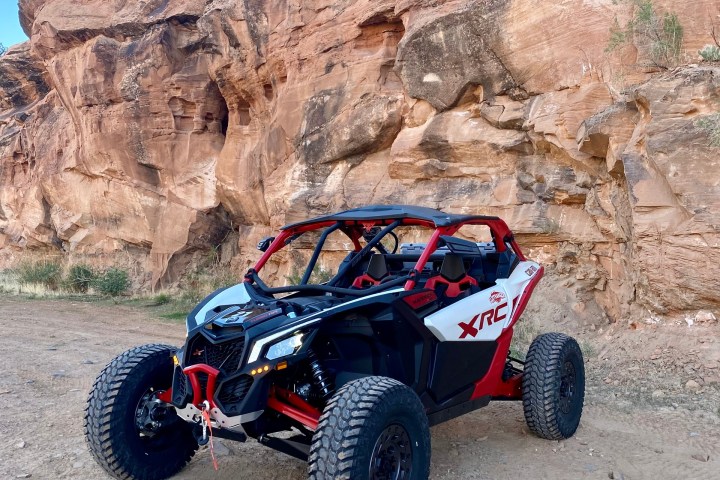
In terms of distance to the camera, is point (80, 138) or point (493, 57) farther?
point (80, 138)

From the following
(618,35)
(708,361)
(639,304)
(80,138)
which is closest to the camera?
(708,361)

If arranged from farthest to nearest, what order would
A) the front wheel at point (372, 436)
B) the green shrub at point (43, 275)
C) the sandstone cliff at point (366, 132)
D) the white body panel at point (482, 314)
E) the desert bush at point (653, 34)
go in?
the green shrub at point (43, 275) < the desert bush at point (653, 34) < the sandstone cliff at point (366, 132) < the white body panel at point (482, 314) < the front wheel at point (372, 436)

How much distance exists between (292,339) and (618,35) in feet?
24.4

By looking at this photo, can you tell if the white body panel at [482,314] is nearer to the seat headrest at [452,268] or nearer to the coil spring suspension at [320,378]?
the seat headrest at [452,268]

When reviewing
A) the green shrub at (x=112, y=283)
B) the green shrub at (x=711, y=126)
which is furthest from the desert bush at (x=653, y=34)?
the green shrub at (x=112, y=283)

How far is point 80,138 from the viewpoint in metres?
20.2

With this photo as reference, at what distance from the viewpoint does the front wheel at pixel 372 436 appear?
3.11 m

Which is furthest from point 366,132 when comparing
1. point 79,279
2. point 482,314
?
point 79,279

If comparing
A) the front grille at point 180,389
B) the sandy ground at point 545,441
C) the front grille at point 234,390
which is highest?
the front grille at point 234,390

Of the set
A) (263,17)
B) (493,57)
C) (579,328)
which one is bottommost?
(579,328)

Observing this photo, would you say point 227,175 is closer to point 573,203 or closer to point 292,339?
point 573,203

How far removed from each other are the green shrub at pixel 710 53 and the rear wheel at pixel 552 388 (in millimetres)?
4470

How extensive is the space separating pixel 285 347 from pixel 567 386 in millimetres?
2797

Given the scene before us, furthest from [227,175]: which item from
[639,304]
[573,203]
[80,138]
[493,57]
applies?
[639,304]
